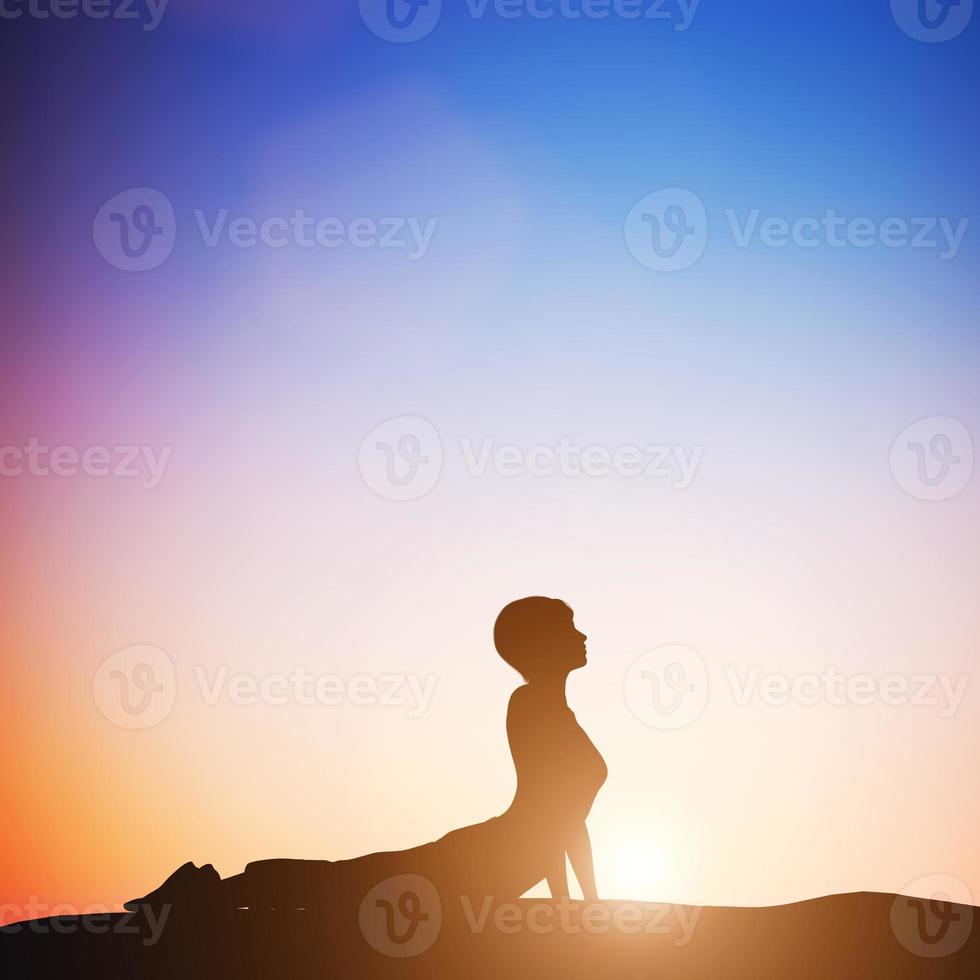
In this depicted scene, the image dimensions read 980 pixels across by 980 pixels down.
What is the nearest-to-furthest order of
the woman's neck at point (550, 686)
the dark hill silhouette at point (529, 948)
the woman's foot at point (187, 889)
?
the dark hill silhouette at point (529, 948), the woman's foot at point (187, 889), the woman's neck at point (550, 686)

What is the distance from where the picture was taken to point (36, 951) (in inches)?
200

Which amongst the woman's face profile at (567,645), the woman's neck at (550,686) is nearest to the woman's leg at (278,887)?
the woman's neck at (550,686)

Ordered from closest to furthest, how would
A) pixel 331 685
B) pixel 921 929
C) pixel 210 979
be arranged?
pixel 210 979 → pixel 921 929 → pixel 331 685

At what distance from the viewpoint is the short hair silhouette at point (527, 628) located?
5223mm

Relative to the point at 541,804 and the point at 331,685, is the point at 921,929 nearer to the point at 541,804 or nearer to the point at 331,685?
the point at 541,804

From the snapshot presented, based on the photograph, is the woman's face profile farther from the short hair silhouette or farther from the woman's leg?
the woman's leg

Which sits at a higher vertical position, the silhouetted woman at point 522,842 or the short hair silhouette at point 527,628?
the short hair silhouette at point 527,628

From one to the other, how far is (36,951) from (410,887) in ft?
6.88

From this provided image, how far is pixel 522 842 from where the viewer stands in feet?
16.8

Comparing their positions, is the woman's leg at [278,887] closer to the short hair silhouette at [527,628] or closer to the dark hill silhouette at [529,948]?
the dark hill silhouette at [529,948]

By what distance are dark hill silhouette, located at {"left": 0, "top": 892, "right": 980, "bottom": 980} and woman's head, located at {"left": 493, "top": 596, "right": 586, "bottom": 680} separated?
1.31m

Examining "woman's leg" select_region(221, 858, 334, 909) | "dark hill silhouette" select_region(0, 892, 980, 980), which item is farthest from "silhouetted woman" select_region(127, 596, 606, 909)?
"dark hill silhouette" select_region(0, 892, 980, 980)

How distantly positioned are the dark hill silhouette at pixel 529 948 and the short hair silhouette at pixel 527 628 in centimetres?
133

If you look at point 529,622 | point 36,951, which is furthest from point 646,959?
point 36,951
